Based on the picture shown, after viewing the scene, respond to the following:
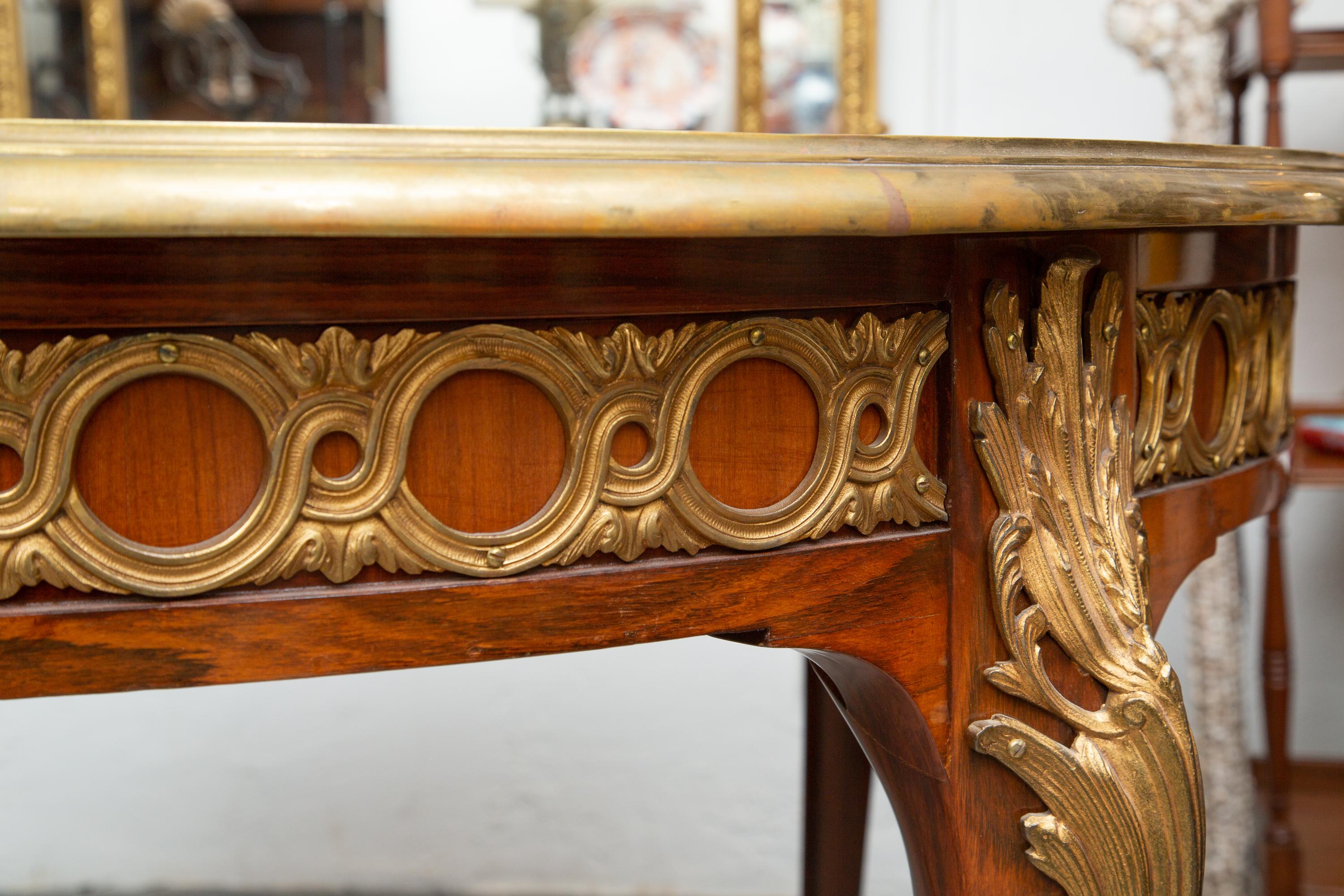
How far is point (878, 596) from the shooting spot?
35 cm

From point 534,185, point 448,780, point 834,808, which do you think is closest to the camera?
point 534,185

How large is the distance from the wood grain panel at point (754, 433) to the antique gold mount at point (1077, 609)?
6 cm

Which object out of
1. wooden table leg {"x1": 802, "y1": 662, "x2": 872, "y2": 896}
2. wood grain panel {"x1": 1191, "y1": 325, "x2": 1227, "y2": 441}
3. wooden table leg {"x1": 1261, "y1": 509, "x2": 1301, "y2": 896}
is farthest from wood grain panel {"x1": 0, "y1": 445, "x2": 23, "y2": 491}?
wooden table leg {"x1": 1261, "y1": 509, "x2": 1301, "y2": 896}

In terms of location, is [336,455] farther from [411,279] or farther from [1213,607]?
[1213,607]

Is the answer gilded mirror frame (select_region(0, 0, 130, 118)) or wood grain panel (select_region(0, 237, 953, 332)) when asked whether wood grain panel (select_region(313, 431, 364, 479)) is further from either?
gilded mirror frame (select_region(0, 0, 130, 118))

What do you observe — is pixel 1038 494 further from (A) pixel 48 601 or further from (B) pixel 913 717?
(A) pixel 48 601

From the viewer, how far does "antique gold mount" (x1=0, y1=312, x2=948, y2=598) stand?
11.1 inches

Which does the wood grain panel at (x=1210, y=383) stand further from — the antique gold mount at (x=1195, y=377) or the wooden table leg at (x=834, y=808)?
the wooden table leg at (x=834, y=808)

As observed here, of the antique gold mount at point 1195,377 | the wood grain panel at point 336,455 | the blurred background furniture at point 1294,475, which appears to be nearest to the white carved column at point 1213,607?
the blurred background furniture at point 1294,475

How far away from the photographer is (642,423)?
0.32 meters

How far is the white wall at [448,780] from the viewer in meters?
1.36

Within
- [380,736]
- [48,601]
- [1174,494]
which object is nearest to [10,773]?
[380,736]

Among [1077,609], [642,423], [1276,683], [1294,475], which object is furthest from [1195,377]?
[1276,683]

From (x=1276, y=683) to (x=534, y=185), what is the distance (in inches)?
42.1
